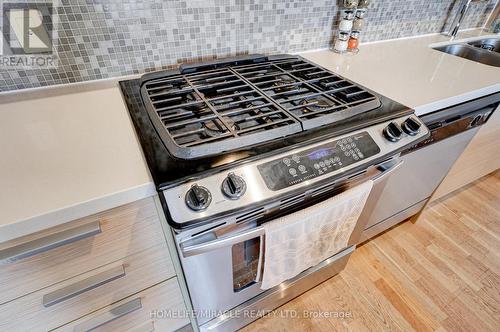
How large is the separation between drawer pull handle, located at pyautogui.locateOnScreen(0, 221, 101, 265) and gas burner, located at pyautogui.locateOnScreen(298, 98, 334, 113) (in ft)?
2.01

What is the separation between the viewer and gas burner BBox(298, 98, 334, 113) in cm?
77

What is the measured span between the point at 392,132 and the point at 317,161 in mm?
268

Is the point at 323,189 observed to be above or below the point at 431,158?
above

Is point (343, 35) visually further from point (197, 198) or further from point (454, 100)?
point (197, 198)

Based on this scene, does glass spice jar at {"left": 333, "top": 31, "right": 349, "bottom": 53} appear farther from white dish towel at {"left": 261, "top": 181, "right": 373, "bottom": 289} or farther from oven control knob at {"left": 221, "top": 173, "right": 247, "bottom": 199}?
oven control knob at {"left": 221, "top": 173, "right": 247, "bottom": 199}

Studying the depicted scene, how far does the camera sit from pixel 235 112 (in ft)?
2.30

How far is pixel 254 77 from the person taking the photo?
0.91 meters

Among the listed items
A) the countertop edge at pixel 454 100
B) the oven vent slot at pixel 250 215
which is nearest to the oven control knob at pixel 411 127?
the countertop edge at pixel 454 100

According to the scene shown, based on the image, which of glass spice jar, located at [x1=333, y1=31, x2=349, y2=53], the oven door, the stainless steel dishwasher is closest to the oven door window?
the oven door

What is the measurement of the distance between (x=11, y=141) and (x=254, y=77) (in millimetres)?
696

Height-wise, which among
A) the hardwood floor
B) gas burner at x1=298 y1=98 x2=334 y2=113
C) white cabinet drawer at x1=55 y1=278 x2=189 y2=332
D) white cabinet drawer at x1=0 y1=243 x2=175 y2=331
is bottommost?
the hardwood floor

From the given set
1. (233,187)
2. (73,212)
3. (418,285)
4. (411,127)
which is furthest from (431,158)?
(73,212)

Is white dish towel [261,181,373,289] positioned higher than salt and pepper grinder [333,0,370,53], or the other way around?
salt and pepper grinder [333,0,370,53]

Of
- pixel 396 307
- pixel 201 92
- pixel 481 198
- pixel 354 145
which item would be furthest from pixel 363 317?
pixel 481 198
